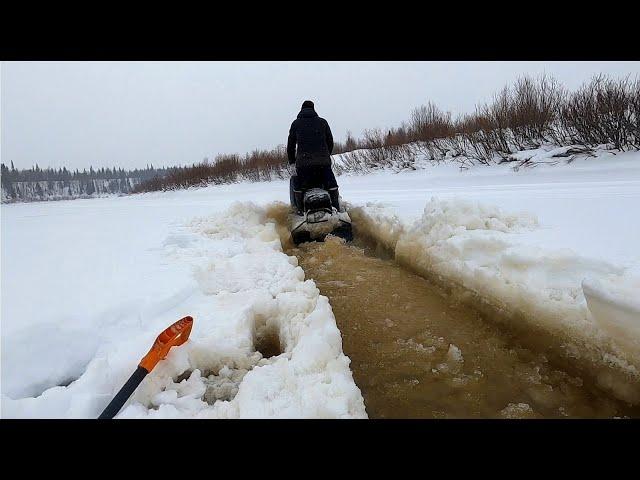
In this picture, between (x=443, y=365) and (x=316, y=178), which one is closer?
(x=443, y=365)

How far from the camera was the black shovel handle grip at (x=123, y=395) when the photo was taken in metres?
1.31

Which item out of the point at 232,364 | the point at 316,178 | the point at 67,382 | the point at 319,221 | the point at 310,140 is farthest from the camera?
the point at 316,178

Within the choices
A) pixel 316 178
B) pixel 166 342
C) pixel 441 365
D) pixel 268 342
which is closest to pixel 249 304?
pixel 268 342

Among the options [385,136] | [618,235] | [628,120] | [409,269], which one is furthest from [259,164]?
[618,235]

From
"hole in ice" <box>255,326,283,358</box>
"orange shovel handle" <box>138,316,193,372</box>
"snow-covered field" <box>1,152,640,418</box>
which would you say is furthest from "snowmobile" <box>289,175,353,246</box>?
"orange shovel handle" <box>138,316,193,372</box>

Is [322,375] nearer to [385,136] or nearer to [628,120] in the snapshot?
[628,120]

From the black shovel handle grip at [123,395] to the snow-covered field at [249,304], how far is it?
76mm

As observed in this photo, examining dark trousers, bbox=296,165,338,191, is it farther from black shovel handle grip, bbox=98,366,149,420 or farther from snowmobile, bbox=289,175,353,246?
black shovel handle grip, bbox=98,366,149,420

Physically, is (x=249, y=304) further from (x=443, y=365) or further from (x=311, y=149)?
(x=311, y=149)

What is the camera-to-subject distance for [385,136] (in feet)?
64.3

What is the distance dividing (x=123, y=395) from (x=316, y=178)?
413cm

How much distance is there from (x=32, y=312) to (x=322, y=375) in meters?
1.77

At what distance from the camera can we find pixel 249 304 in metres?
2.37

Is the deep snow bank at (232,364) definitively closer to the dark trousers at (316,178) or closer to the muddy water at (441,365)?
the muddy water at (441,365)
